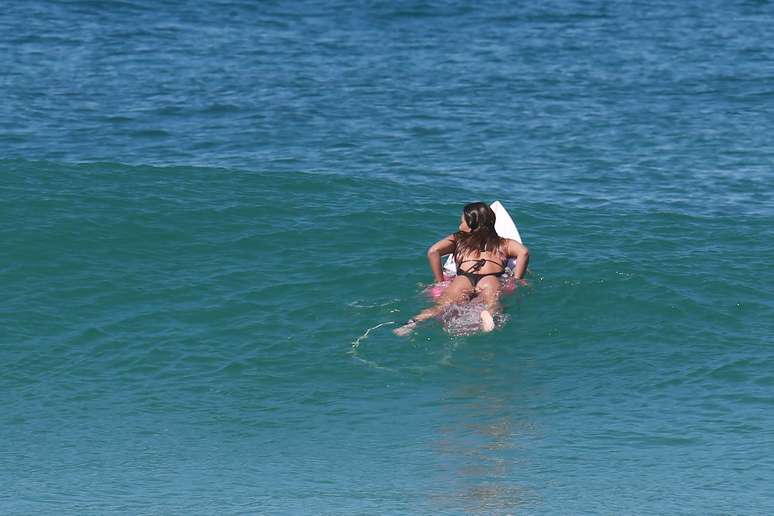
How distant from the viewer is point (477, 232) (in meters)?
15.3

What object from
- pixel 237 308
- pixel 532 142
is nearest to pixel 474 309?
pixel 237 308

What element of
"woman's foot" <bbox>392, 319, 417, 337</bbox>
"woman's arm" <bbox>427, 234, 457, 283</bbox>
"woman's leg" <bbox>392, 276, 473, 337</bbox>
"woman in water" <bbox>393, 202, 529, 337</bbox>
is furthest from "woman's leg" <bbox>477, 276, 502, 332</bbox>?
"woman's foot" <bbox>392, 319, 417, 337</bbox>

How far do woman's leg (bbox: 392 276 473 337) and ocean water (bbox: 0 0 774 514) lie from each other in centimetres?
34

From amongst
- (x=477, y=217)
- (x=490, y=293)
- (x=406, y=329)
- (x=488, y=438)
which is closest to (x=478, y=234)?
(x=477, y=217)

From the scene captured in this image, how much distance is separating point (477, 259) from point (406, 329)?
4.26 ft

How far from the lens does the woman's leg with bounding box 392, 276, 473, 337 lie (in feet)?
48.9

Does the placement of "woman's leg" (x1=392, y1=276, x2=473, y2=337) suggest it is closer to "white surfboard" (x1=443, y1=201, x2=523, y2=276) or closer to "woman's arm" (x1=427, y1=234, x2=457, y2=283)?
"woman's arm" (x1=427, y1=234, x2=457, y2=283)

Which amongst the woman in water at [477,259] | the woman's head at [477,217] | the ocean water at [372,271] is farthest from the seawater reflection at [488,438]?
the woman's head at [477,217]

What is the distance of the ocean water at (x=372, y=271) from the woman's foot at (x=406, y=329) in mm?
248

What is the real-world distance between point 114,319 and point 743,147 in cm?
1306

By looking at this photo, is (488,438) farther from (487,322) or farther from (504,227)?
(504,227)

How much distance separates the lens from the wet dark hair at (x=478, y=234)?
1513 cm

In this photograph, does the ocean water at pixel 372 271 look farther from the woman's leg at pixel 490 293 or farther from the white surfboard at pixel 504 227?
the white surfboard at pixel 504 227

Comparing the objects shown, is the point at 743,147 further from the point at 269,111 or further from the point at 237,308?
the point at 237,308
